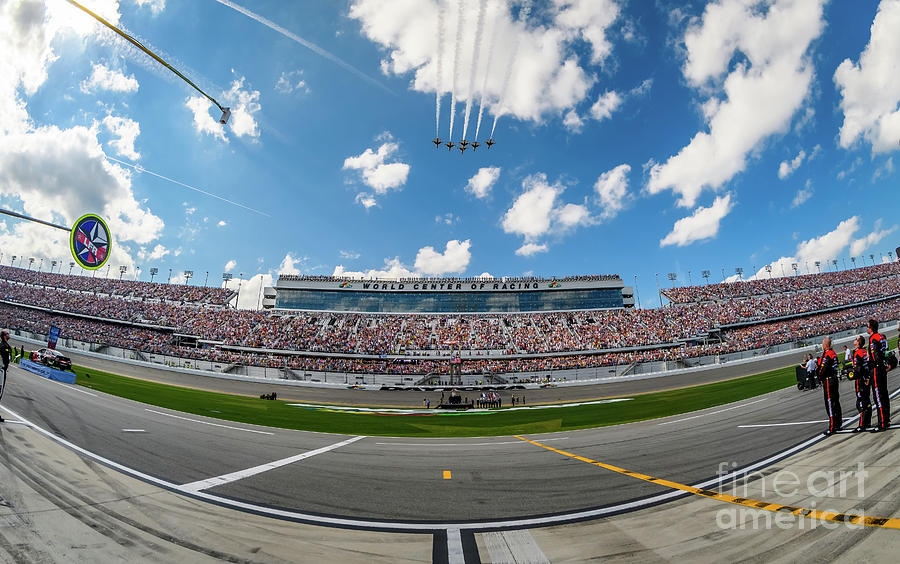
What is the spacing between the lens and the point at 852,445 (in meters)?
6.43

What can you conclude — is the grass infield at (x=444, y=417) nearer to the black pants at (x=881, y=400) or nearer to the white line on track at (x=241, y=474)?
the white line on track at (x=241, y=474)

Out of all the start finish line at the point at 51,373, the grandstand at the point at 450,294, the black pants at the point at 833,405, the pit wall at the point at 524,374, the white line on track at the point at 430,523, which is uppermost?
the grandstand at the point at 450,294

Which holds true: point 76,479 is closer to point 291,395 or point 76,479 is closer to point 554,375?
point 291,395

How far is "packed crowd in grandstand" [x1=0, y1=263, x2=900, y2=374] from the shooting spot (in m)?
49.3

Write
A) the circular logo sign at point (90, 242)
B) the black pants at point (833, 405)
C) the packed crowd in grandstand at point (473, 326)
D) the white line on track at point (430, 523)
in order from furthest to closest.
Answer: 1. the packed crowd in grandstand at point (473, 326)
2. the circular logo sign at point (90, 242)
3. the black pants at point (833, 405)
4. the white line on track at point (430, 523)

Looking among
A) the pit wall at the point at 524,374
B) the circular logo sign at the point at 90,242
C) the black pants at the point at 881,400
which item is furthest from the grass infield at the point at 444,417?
the pit wall at the point at 524,374

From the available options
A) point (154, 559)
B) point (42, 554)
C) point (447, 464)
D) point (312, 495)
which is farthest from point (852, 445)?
point (42, 554)

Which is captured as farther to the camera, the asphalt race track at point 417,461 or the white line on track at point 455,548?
the asphalt race track at point 417,461

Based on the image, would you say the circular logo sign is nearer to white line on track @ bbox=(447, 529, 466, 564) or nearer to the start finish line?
white line on track @ bbox=(447, 529, 466, 564)

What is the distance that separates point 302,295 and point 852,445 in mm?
78249

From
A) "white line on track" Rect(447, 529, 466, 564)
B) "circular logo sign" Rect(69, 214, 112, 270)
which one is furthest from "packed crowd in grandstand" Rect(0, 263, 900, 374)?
"white line on track" Rect(447, 529, 466, 564)

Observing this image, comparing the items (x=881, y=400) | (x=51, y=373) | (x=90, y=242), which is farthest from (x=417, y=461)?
(x=51, y=373)

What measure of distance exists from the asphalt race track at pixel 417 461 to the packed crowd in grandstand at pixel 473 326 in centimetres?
3328

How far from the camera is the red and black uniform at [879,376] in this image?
22.7ft
